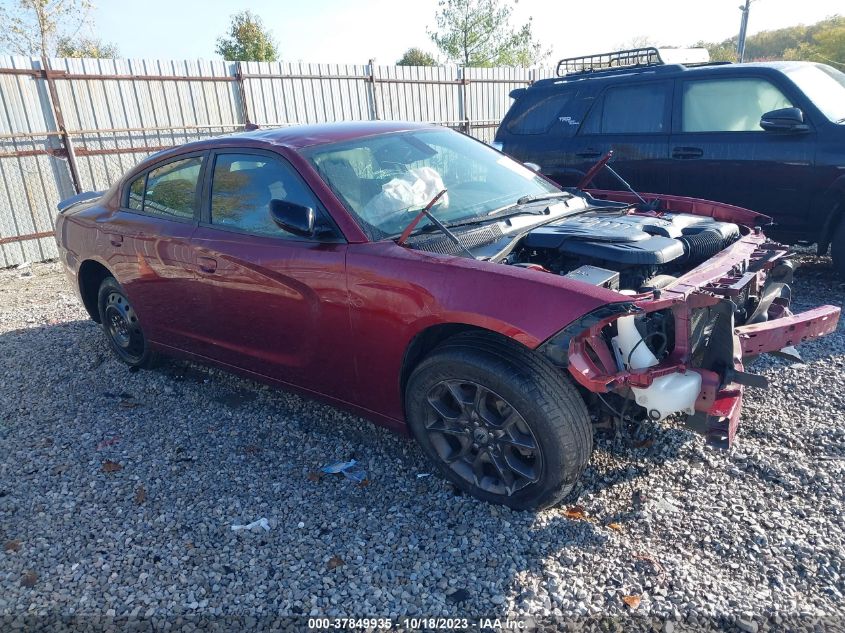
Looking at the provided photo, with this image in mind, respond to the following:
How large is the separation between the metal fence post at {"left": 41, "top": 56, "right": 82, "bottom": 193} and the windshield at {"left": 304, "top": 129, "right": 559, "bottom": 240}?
7.19 metres

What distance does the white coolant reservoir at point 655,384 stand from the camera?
99.7 inches

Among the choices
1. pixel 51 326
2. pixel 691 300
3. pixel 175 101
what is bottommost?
pixel 51 326

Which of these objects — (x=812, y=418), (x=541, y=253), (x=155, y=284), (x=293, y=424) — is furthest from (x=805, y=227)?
(x=155, y=284)

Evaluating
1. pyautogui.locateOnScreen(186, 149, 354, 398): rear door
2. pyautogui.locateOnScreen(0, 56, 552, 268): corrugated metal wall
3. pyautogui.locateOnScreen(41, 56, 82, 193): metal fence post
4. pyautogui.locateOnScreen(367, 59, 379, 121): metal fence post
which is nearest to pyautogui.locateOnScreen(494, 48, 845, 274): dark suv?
pyautogui.locateOnScreen(186, 149, 354, 398): rear door

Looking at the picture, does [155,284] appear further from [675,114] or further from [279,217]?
[675,114]

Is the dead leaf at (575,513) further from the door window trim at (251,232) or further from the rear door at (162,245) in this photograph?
the rear door at (162,245)

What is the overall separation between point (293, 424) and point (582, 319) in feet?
6.92

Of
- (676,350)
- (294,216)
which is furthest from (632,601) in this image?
(294,216)

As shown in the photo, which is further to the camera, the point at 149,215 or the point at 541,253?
the point at 149,215

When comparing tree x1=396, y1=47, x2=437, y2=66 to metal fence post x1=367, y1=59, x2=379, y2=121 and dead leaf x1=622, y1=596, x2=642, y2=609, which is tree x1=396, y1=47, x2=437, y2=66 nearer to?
metal fence post x1=367, y1=59, x2=379, y2=121

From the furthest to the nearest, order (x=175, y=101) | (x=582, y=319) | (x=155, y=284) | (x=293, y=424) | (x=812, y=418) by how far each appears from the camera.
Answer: (x=175, y=101) → (x=155, y=284) → (x=293, y=424) → (x=812, y=418) → (x=582, y=319)

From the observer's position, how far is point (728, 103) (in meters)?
5.79

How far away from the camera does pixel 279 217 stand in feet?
9.95

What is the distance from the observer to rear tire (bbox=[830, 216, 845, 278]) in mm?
5285
